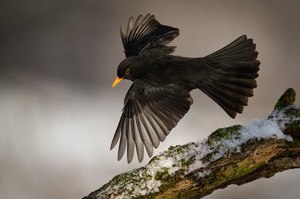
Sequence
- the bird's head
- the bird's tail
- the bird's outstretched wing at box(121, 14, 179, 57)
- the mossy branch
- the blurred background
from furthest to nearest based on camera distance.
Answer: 1. the blurred background
2. the bird's outstretched wing at box(121, 14, 179, 57)
3. the bird's head
4. the bird's tail
5. the mossy branch

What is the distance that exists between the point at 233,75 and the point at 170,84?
1.76 ft

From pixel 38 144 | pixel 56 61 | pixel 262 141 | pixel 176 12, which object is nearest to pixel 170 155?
pixel 262 141

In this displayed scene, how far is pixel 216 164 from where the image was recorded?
3404 mm

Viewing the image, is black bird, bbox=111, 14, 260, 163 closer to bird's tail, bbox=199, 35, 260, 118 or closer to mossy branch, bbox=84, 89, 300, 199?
bird's tail, bbox=199, 35, 260, 118

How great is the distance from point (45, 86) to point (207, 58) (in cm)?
335

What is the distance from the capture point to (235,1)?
30.2 ft

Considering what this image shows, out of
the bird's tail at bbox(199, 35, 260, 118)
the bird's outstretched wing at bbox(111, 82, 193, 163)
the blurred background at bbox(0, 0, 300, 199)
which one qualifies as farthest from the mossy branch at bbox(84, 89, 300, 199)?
the blurred background at bbox(0, 0, 300, 199)

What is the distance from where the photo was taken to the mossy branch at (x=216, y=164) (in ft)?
11.1

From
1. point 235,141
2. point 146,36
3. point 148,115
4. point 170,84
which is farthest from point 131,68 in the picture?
point 235,141

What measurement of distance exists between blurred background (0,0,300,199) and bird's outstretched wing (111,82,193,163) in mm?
1260

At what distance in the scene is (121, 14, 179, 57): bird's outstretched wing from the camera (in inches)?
208

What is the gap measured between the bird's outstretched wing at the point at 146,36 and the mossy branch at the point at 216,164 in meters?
1.82

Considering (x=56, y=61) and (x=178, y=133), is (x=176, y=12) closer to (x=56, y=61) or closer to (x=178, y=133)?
(x=56, y=61)

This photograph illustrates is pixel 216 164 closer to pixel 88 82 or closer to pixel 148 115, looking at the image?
pixel 148 115
